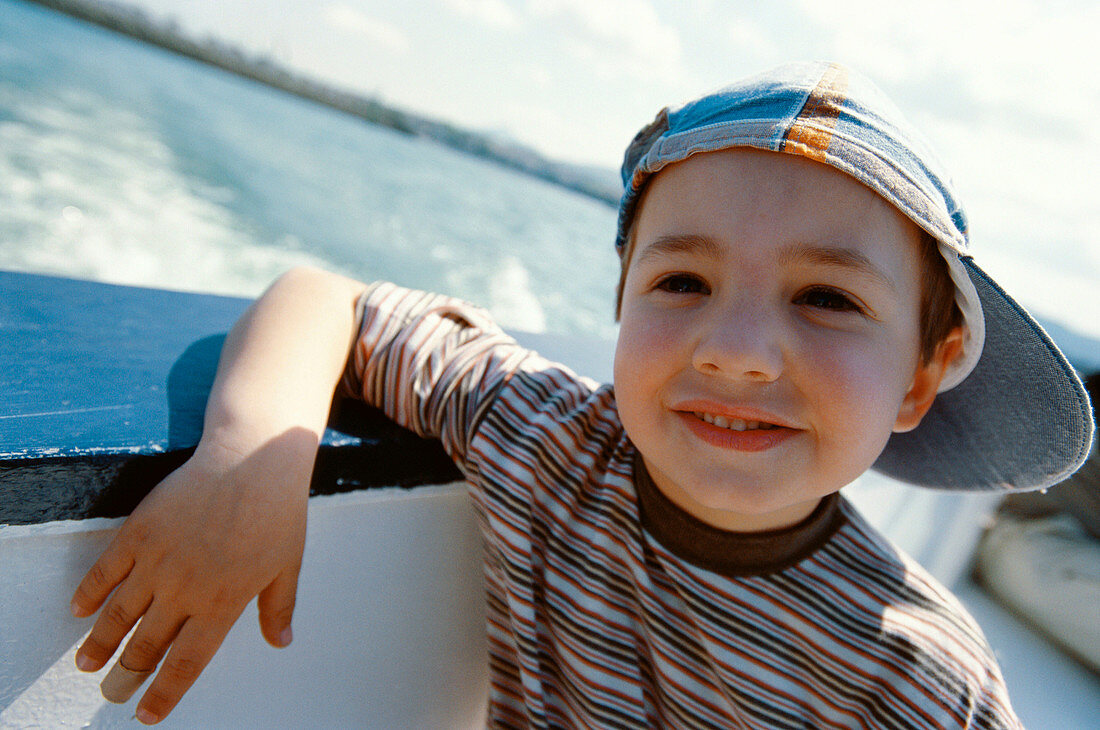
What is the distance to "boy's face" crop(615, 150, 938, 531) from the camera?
757mm

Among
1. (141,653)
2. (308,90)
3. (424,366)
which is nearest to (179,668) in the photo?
(141,653)

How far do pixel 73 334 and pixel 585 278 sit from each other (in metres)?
6.43

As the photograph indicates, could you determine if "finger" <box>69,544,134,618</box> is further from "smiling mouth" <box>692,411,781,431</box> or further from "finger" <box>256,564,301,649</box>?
"smiling mouth" <box>692,411,781,431</box>

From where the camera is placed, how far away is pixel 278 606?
0.71 meters

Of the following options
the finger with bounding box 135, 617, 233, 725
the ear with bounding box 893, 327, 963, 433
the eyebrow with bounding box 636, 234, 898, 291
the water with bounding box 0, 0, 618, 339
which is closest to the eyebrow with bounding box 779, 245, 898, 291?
the eyebrow with bounding box 636, 234, 898, 291

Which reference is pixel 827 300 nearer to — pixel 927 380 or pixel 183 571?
pixel 927 380

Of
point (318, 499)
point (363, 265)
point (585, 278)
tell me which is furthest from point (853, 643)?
point (585, 278)

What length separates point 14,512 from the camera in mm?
604

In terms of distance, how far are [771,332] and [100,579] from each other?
2.29 feet

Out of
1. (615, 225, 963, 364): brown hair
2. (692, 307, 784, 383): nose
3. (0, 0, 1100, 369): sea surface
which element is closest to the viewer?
(692, 307, 784, 383): nose

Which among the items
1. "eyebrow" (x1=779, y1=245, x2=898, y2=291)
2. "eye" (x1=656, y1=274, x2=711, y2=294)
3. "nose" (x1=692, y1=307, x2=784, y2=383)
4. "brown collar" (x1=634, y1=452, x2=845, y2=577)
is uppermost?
"eyebrow" (x1=779, y1=245, x2=898, y2=291)

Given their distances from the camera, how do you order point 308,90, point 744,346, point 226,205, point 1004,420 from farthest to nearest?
point 308,90 < point 226,205 < point 1004,420 < point 744,346

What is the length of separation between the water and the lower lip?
3666mm

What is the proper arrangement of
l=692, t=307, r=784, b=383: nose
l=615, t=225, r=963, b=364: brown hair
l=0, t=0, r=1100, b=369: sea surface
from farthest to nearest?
l=0, t=0, r=1100, b=369: sea surface, l=615, t=225, r=963, b=364: brown hair, l=692, t=307, r=784, b=383: nose
